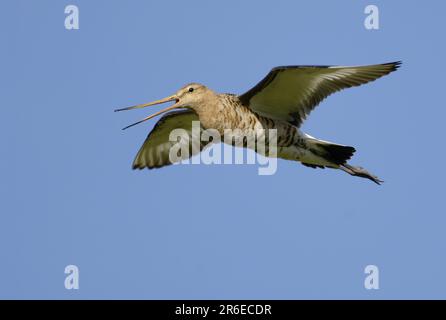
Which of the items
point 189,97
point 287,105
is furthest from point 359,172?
point 189,97

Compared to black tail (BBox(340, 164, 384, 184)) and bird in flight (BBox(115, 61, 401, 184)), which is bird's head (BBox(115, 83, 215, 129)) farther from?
black tail (BBox(340, 164, 384, 184))

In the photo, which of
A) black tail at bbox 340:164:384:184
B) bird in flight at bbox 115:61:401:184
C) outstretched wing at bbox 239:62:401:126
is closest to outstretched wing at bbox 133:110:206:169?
bird in flight at bbox 115:61:401:184

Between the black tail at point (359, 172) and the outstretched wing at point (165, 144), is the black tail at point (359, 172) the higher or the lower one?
the lower one

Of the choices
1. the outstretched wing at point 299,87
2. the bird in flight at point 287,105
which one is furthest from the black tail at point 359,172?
the outstretched wing at point 299,87

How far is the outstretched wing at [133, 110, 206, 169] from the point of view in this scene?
42.6 feet

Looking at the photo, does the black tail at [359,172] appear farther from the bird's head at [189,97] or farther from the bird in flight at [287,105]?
the bird's head at [189,97]

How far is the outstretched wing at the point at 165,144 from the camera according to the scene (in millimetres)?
12992

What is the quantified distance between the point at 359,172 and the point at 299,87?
1.37 meters

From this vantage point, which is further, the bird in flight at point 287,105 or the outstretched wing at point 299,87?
the bird in flight at point 287,105

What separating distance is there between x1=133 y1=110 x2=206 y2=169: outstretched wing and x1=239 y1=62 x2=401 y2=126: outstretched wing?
3.83ft

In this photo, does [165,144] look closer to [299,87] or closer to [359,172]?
[299,87]

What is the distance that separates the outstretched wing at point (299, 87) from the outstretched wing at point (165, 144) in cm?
117
